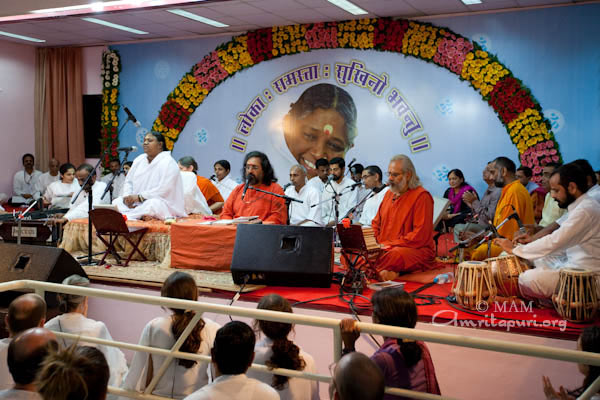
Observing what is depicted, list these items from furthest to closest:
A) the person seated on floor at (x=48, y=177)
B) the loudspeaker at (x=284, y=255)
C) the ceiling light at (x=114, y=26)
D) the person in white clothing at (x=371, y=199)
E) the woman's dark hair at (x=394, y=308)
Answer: the person seated on floor at (x=48, y=177)
the ceiling light at (x=114, y=26)
the person in white clothing at (x=371, y=199)
the loudspeaker at (x=284, y=255)
the woman's dark hair at (x=394, y=308)

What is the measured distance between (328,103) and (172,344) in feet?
25.6

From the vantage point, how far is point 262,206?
664 centimetres

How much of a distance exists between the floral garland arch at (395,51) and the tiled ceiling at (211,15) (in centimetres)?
25

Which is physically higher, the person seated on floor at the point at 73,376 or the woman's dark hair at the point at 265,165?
the woman's dark hair at the point at 265,165

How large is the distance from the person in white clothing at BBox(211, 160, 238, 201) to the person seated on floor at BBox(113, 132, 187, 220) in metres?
2.31

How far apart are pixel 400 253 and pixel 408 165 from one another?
3.04ft

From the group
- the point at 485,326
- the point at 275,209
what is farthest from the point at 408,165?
the point at 485,326

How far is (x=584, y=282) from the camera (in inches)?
163

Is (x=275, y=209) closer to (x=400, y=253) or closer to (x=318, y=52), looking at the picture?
(x=400, y=253)

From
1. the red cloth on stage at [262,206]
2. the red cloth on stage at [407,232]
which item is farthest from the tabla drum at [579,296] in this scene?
the red cloth on stage at [262,206]

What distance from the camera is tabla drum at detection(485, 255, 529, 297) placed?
184 inches

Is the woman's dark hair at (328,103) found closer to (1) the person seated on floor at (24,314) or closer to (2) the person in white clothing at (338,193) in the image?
(2) the person in white clothing at (338,193)

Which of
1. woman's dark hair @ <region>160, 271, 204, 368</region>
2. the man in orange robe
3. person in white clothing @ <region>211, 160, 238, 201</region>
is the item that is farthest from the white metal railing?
person in white clothing @ <region>211, 160, 238, 201</region>

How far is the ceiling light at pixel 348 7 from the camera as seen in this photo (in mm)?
8617
